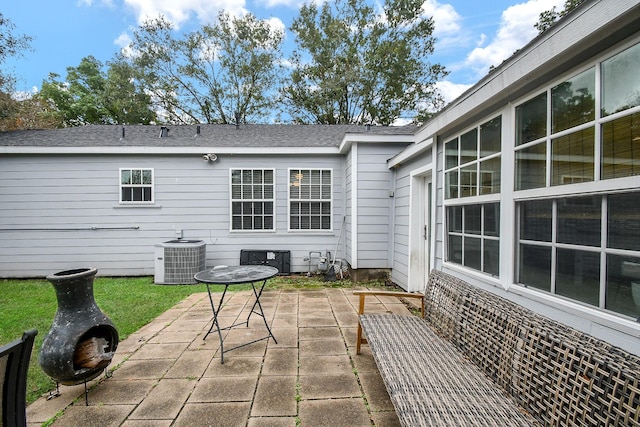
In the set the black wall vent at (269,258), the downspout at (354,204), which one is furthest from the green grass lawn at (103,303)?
the downspout at (354,204)

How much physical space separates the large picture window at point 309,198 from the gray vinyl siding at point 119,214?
14 cm

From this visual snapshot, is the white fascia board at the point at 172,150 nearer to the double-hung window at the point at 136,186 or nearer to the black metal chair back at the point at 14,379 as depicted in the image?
the double-hung window at the point at 136,186

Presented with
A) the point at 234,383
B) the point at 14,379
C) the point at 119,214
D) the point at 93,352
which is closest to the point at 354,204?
the point at 234,383

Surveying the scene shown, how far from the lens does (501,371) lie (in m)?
1.55

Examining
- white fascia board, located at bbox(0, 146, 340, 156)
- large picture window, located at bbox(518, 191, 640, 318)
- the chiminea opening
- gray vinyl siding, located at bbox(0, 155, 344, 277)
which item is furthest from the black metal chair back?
white fascia board, located at bbox(0, 146, 340, 156)

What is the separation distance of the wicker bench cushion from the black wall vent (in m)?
4.19

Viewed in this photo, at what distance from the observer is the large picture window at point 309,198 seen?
6.47 meters

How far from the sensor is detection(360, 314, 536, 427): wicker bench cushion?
129 cm

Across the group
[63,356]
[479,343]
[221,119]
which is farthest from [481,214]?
[221,119]

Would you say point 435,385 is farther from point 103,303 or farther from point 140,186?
point 140,186

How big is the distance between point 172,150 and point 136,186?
3.77ft

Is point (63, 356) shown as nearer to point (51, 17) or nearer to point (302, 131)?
point (302, 131)

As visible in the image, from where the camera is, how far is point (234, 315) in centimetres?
383

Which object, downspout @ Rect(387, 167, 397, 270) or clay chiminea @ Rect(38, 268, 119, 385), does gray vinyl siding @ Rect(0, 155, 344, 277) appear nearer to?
downspout @ Rect(387, 167, 397, 270)
